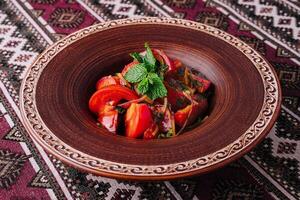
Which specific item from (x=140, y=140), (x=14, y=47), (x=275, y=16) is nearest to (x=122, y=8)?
(x=14, y=47)

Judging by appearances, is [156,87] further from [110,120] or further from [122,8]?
[122,8]

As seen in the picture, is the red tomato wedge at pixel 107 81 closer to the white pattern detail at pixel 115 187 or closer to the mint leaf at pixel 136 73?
the mint leaf at pixel 136 73

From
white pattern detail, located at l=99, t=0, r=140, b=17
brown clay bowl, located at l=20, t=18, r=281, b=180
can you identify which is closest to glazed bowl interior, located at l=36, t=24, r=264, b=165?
brown clay bowl, located at l=20, t=18, r=281, b=180

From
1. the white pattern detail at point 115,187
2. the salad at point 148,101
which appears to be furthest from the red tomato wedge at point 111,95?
the white pattern detail at point 115,187

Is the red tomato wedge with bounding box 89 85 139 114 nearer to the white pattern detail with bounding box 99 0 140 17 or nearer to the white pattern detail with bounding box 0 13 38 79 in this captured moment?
the white pattern detail with bounding box 0 13 38 79

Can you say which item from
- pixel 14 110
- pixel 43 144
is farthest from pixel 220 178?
pixel 14 110

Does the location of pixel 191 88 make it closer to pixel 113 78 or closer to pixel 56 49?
pixel 113 78
